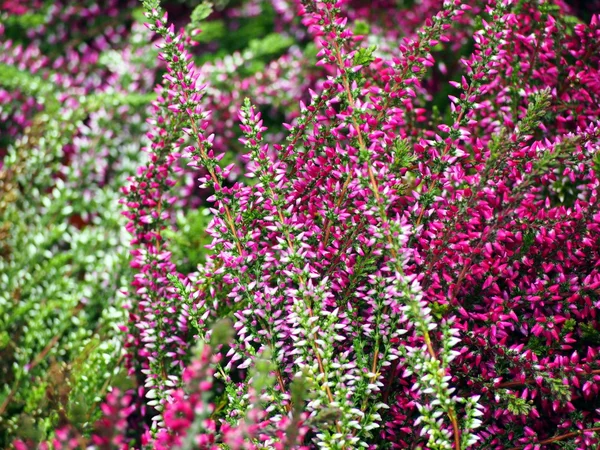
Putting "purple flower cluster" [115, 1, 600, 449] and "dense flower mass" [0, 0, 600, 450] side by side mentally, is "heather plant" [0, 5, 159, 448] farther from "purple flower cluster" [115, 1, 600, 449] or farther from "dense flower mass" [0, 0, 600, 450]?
"purple flower cluster" [115, 1, 600, 449]

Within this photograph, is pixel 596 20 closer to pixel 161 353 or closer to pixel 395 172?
pixel 395 172

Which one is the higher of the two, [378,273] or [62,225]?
[62,225]

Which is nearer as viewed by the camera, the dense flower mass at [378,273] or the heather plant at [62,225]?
the dense flower mass at [378,273]

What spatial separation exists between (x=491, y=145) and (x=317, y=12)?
364 mm

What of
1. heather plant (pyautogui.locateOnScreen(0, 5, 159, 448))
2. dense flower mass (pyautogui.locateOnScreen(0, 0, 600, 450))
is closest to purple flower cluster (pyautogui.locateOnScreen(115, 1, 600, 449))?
dense flower mass (pyautogui.locateOnScreen(0, 0, 600, 450))

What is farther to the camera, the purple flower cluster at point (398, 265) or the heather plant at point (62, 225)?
the heather plant at point (62, 225)

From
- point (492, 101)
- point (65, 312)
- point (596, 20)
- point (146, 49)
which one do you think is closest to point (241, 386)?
point (65, 312)

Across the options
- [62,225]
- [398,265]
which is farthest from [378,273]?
[62,225]

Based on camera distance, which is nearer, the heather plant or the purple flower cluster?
the purple flower cluster

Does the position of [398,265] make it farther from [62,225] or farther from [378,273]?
[62,225]

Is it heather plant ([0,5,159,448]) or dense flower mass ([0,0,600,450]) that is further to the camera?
heather plant ([0,5,159,448])

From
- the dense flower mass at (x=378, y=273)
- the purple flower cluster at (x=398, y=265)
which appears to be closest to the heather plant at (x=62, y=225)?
the dense flower mass at (x=378, y=273)

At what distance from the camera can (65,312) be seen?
1463 mm

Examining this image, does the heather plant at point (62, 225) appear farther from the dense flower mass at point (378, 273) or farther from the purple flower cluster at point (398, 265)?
the purple flower cluster at point (398, 265)
